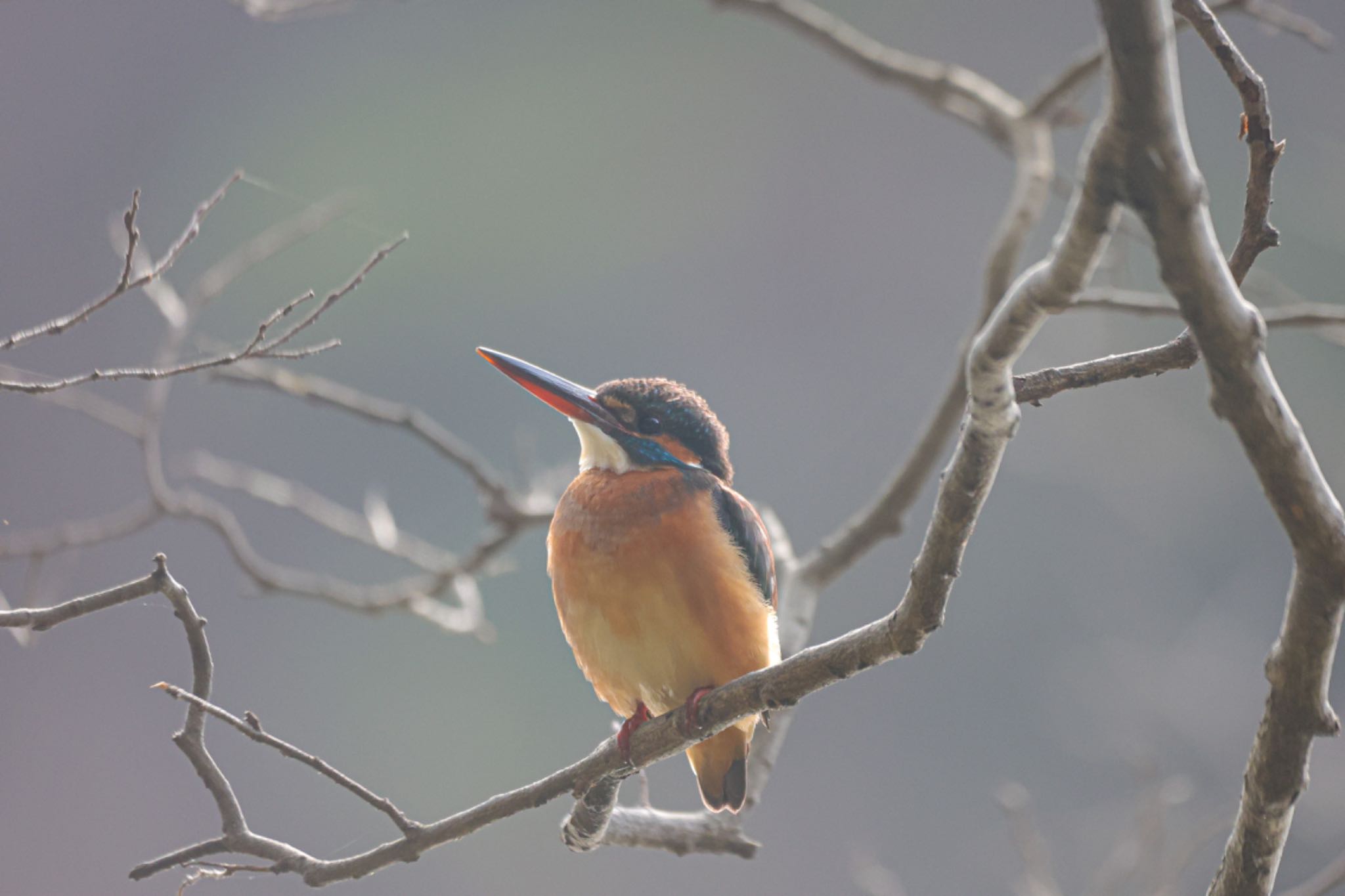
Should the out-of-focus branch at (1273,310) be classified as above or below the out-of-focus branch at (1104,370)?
above

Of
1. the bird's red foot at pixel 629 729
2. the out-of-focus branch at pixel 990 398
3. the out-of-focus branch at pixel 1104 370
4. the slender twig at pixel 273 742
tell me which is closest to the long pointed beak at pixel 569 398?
the bird's red foot at pixel 629 729

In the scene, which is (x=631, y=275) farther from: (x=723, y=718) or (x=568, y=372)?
(x=723, y=718)

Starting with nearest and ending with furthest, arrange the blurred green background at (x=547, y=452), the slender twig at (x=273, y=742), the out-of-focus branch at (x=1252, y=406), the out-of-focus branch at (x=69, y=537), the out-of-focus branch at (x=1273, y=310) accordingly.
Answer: the out-of-focus branch at (x=1252, y=406), the slender twig at (x=273, y=742), the out-of-focus branch at (x=1273, y=310), the out-of-focus branch at (x=69, y=537), the blurred green background at (x=547, y=452)

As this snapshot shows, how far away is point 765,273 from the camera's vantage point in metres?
8.60

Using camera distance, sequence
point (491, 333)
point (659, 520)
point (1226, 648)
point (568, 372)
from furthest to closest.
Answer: point (491, 333) → point (568, 372) → point (1226, 648) → point (659, 520)

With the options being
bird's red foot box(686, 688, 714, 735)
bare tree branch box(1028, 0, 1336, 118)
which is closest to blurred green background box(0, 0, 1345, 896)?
bare tree branch box(1028, 0, 1336, 118)

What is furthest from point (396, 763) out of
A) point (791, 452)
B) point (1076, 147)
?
point (1076, 147)

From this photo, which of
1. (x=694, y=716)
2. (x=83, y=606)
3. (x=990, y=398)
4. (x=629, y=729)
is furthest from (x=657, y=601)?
Answer: (x=990, y=398)

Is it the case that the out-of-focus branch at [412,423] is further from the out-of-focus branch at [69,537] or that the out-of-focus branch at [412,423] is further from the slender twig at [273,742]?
the slender twig at [273,742]

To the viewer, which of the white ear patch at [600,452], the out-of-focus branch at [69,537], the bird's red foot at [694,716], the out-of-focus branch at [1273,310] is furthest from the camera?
the out-of-focus branch at [69,537]

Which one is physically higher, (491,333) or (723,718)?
(491,333)

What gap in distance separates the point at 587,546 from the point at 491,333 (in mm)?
5125

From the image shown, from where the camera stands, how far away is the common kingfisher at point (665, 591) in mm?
2119

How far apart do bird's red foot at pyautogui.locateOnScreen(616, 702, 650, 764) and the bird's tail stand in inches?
6.5
